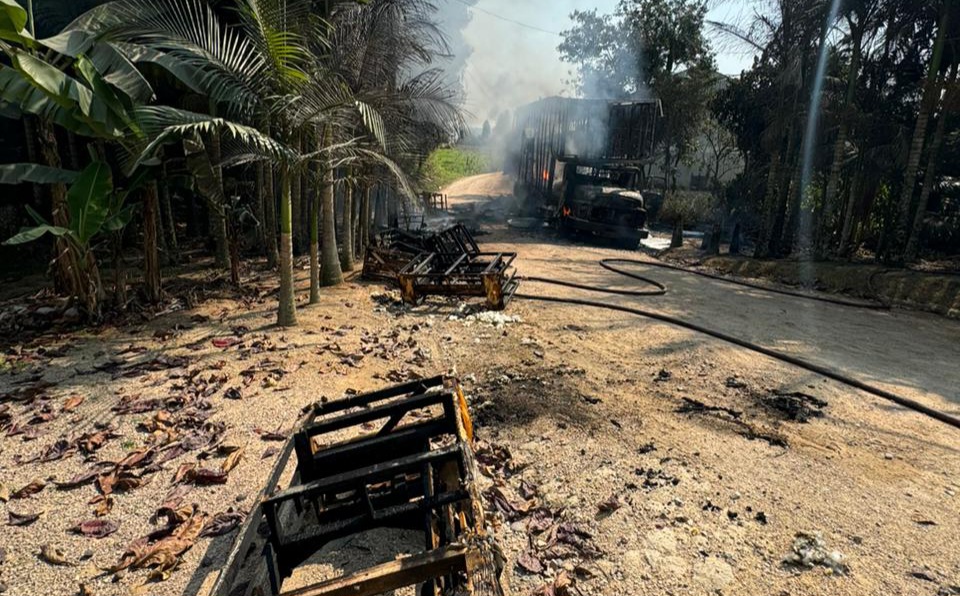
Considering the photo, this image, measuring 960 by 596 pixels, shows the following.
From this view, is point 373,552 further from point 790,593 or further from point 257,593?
point 790,593

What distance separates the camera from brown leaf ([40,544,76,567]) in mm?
2982

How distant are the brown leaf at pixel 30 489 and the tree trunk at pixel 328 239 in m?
5.73

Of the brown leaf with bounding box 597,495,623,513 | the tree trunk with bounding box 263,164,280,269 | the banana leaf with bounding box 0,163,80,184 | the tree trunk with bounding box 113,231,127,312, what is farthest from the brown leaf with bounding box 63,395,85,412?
the tree trunk with bounding box 263,164,280,269

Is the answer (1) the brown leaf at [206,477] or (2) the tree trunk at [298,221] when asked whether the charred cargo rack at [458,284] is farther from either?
(1) the brown leaf at [206,477]

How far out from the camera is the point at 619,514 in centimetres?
352

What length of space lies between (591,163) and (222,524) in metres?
18.9

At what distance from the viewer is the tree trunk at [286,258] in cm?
697

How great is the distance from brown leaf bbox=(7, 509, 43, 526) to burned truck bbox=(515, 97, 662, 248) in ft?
56.0

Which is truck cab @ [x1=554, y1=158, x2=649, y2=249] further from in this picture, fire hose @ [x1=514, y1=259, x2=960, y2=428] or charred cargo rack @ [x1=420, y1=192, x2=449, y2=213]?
charred cargo rack @ [x1=420, y1=192, x2=449, y2=213]

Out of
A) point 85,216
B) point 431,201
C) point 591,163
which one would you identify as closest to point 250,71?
point 85,216

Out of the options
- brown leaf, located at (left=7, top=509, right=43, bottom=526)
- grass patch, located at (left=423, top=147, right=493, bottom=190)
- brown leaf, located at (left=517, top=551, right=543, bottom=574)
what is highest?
grass patch, located at (left=423, top=147, right=493, bottom=190)

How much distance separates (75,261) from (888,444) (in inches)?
401

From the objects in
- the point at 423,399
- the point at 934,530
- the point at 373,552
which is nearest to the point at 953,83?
the point at 934,530

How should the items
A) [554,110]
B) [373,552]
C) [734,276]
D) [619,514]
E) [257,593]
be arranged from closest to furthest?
[257,593], [373,552], [619,514], [734,276], [554,110]
